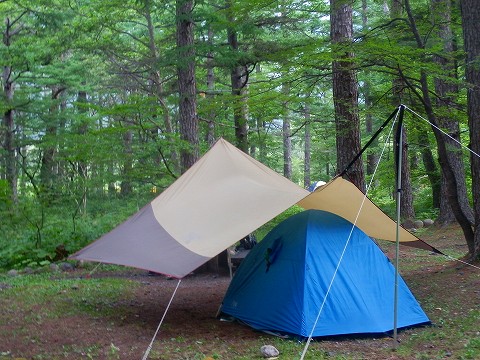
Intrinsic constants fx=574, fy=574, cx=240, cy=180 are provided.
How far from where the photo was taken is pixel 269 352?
5.13 m

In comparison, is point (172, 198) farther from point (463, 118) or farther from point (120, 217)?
point (120, 217)

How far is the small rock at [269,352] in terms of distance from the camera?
511 cm

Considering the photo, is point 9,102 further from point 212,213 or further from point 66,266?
point 212,213

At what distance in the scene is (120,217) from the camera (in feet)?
47.8

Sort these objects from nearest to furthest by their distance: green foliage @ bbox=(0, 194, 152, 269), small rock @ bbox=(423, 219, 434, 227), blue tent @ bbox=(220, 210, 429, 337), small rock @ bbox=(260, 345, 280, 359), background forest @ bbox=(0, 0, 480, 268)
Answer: small rock @ bbox=(260, 345, 280, 359), blue tent @ bbox=(220, 210, 429, 337), background forest @ bbox=(0, 0, 480, 268), green foliage @ bbox=(0, 194, 152, 269), small rock @ bbox=(423, 219, 434, 227)

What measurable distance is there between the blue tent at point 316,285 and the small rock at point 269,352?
1.91ft

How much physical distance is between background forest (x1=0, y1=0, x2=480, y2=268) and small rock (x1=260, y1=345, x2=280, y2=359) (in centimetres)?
222

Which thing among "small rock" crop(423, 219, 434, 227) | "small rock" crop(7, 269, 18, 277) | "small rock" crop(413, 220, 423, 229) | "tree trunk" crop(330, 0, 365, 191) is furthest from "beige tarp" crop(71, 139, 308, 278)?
"small rock" crop(423, 219, 434, 227)

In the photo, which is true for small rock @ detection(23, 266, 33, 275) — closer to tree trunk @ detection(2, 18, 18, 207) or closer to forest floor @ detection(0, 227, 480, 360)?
forest floor @ detection(0, 227, 480, 360)

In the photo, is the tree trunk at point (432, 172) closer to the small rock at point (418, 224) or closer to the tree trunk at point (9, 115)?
the small rock at point (418, 224)

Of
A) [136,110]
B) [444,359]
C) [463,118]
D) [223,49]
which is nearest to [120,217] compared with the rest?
[136,110]

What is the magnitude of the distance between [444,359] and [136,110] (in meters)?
8.11

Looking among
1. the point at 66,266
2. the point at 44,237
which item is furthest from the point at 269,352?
the point at 44,237

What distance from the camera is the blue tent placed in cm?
587
